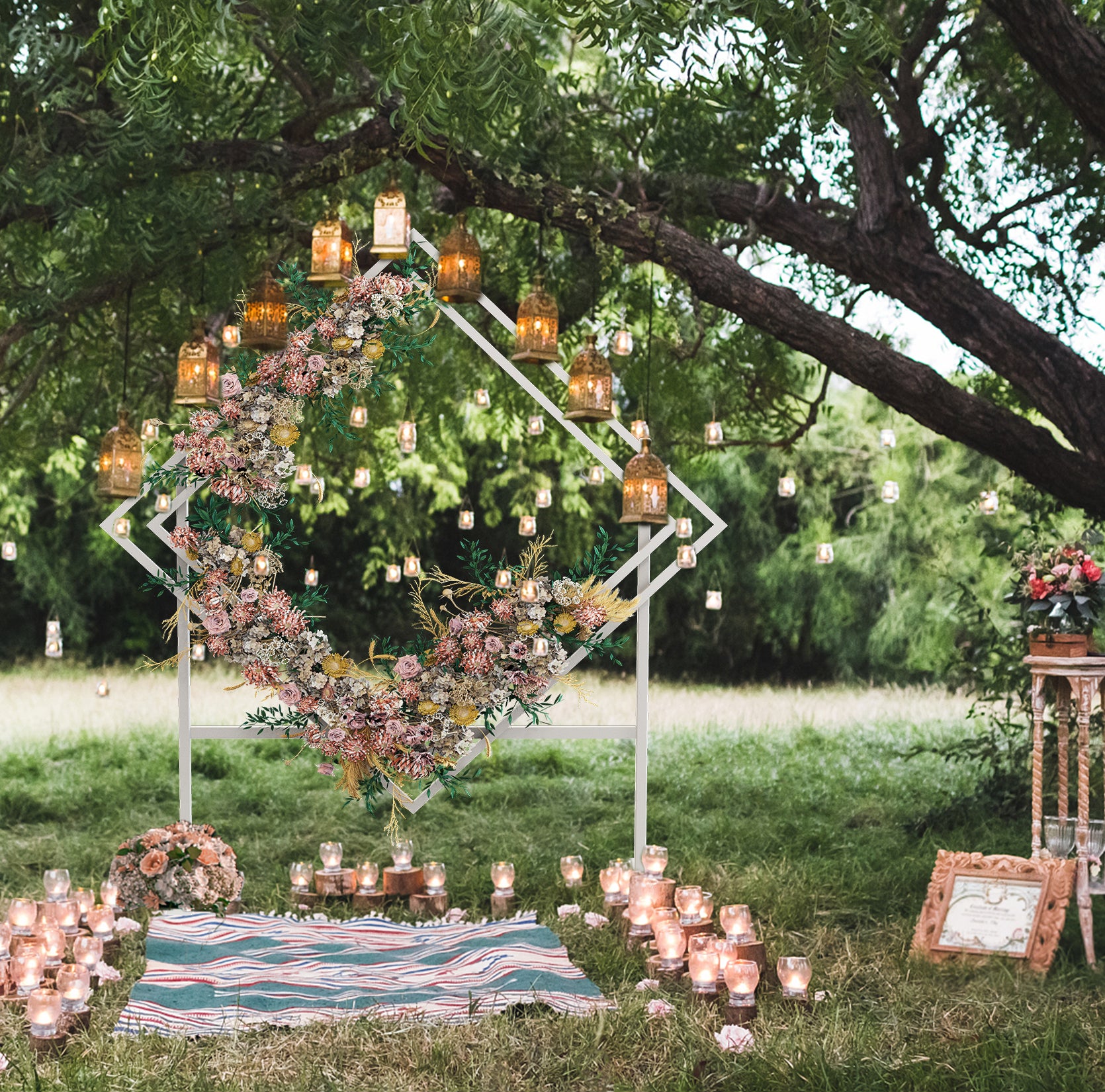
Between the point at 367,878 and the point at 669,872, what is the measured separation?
1.30 metres

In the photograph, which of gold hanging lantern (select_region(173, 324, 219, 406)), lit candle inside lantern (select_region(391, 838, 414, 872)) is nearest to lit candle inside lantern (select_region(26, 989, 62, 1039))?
lit candle inside lantern (select_region(391, 838, 414, 872))

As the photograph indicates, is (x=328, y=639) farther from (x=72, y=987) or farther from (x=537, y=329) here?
(x=72, y=987)

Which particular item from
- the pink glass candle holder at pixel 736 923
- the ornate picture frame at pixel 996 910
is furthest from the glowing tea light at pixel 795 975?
the ornate picture frame at pixel 996 910

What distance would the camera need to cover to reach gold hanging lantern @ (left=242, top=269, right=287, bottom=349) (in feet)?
17.0

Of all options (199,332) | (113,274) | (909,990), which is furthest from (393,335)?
(909,990)

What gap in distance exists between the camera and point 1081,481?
499cm

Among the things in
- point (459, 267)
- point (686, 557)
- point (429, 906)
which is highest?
point (459, 267)

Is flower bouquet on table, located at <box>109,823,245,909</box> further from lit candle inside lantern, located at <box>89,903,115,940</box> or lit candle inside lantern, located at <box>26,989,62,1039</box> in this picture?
lit candle inside lantern, located at <box>26,989,62,1039</box>

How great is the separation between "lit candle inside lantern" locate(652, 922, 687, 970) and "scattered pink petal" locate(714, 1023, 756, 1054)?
0.58 m

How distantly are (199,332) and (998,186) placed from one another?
3.87 metres

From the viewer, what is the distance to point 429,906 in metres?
5.03

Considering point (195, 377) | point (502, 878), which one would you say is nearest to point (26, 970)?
point (502, 878)

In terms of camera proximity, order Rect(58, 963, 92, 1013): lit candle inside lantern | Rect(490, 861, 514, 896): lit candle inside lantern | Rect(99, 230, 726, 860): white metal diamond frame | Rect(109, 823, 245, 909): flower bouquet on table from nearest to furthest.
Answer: Rect(58, 963, 92, 1013): lit candle inside lantern → Rect(109, 823, 245, 909): flower bouquet on table → Rect(99, 230, 726, 860): white metal diamond frame → Rect(490, 861, 514, 896): lit candle inside lantern

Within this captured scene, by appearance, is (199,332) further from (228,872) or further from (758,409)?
(758,409)
